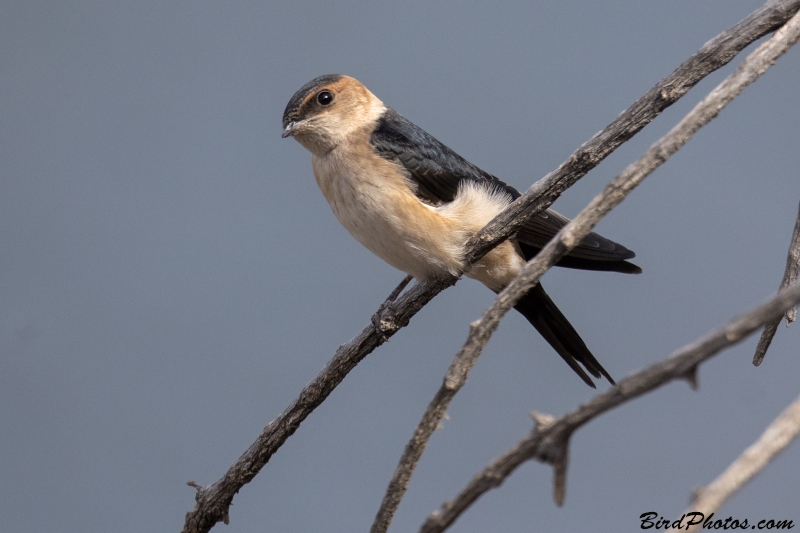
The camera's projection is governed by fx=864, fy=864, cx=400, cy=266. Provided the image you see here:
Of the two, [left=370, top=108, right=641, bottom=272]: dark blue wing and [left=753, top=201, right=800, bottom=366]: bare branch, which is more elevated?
[left=370, top=108, right=641, bottom=272]: dark blue wing

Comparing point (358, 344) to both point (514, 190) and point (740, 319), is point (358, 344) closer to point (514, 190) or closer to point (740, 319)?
point (514, 190)

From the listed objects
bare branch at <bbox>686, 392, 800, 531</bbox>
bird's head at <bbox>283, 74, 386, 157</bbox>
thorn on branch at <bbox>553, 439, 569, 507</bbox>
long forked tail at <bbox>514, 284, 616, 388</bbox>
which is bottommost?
long forked tail at <bbox>514, 284, 616, 388</bbox>

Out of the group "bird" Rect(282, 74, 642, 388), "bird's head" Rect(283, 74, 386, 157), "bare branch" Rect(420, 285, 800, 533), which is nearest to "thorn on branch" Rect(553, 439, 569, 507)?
"bare branch" Rect(420, 285, 800, 533)

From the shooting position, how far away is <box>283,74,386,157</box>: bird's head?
191 centimetres

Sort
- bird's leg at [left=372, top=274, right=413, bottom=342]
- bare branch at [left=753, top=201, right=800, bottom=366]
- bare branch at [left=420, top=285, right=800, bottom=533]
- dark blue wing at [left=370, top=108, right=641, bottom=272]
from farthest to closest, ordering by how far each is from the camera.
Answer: dark blue wing at [left=370, top=108, right=641, bottom=272]
bird's leg at [left=372, top=274, right=413, bottom=342]
bare branch at [left=753, top=201, right=800, bottom=366]
bare branch at [left=420, top=285, right=800, bottom=533]

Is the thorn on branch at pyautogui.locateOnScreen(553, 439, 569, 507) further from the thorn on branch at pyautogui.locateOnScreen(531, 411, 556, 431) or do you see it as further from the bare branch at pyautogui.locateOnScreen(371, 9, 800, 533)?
the bare branch at pyautogui.locateOnScreen(371, 9, 800, 533)

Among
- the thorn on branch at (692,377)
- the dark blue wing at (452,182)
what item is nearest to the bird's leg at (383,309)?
the dark blue wing at (452,182)

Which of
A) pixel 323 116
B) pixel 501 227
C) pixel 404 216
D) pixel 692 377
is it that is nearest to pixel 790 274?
pixel 501 227

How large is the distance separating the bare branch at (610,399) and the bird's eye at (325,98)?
1.27 m

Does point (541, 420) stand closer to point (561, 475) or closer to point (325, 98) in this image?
point (561, 475)

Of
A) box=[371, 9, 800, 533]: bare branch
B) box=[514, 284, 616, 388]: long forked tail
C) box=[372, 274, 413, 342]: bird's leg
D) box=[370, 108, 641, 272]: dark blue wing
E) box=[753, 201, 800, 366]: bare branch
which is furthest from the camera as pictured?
box=[514, 284, 616, 388]: long forked tail

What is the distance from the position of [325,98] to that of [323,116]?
0.18ft

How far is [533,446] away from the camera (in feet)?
2.58

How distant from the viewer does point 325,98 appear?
195 cm
